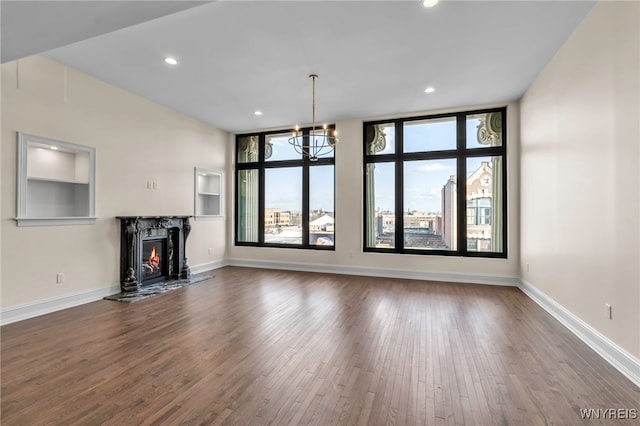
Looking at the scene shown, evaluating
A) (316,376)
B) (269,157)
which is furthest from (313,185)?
(316,376)

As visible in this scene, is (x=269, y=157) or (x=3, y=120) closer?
(x=3, y=120)

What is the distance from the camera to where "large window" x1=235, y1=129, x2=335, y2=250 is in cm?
683

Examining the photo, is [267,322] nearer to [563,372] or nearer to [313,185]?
[563,372]

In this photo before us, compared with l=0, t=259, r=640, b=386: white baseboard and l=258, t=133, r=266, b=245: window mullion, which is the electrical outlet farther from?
l=258, t=133, r=266, b=245: window mullion

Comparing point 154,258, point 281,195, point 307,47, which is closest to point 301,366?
point 307,47

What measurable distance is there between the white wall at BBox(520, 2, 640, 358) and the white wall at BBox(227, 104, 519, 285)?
3.44 feet

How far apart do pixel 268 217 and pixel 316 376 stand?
525 centimetres

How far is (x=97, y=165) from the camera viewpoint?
450 cm

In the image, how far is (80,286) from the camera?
4.27 meters

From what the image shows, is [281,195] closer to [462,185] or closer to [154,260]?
[154,260]

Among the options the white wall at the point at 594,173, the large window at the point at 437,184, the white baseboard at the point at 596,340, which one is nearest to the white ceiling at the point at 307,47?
the white wall at the point at 594,173

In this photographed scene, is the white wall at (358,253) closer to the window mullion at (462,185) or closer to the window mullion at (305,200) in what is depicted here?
the window mullion at (462,185)

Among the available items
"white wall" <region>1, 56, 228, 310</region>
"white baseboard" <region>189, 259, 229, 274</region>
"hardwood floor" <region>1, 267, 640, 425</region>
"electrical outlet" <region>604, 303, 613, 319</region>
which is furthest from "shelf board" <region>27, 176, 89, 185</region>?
"electrical outlet" <region>604, 303, 613, 319</region>

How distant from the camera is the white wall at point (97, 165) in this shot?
3562 mm
